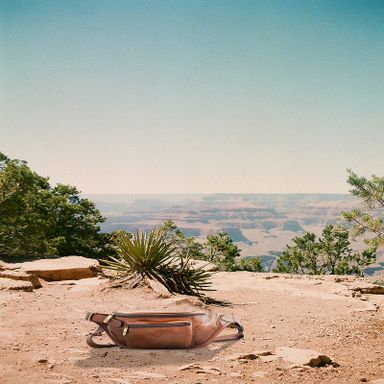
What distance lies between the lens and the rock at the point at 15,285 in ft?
26.1

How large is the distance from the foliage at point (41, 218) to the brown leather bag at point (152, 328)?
13.7 meters

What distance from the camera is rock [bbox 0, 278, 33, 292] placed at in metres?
7.96

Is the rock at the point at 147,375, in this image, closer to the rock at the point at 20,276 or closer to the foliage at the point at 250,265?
the rock at the point at 20,276

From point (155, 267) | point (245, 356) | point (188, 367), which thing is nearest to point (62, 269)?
point (155, 267)

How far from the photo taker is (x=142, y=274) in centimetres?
906

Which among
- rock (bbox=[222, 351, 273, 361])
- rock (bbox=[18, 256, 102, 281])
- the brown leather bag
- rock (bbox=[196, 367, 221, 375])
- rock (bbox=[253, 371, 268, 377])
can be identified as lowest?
rock (bbox=[18, 256, 102, 281])

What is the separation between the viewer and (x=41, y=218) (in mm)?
21094

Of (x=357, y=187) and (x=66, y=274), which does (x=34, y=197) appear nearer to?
(x=66, y=274)

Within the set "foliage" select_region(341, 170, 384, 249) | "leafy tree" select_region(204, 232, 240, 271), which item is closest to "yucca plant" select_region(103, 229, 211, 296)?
"foliage" select_region(341, 170, 384, 249)

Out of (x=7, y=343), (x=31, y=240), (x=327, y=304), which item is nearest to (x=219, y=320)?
(x=7, y=343)

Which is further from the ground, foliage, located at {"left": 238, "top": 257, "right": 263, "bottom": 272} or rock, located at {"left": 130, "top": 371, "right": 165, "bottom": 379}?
rock, located at {"left": 130, "top": 371, "right": 165, "bottom": 379}

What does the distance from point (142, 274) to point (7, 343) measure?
456cm

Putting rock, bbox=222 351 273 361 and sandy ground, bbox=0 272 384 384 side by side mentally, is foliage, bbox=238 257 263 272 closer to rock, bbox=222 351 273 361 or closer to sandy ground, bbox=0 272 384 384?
sandy ground, bbox=0 272 384 384

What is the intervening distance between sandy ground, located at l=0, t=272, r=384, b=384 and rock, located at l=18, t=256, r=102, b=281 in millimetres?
1637
